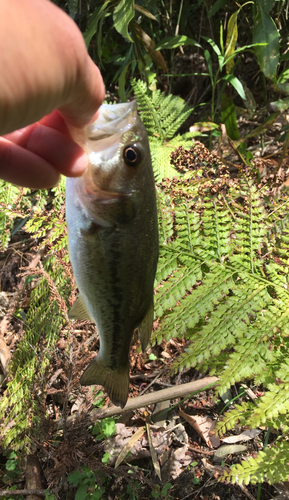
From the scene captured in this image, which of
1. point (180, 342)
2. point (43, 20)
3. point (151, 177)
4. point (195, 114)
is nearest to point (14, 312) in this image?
point (180, 342)

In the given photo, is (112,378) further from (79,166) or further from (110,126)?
(110,126)

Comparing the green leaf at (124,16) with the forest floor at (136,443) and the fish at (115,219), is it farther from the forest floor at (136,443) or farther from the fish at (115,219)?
the fish at (115,219)

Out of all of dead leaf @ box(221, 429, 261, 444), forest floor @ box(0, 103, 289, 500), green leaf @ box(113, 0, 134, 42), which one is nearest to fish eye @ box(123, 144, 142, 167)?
forest floor @ box(0, 103, 289, 500)

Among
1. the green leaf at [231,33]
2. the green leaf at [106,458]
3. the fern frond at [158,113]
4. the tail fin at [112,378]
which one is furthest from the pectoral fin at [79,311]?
the green leaf at [231,33]

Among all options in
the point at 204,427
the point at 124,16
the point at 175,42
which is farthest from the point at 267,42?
the point at 204,427

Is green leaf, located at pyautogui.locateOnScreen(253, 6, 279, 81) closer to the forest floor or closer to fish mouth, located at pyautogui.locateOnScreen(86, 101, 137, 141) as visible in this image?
the forest floor

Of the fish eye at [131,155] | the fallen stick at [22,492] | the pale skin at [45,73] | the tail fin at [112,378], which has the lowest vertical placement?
the fallen stick at [22,492]
